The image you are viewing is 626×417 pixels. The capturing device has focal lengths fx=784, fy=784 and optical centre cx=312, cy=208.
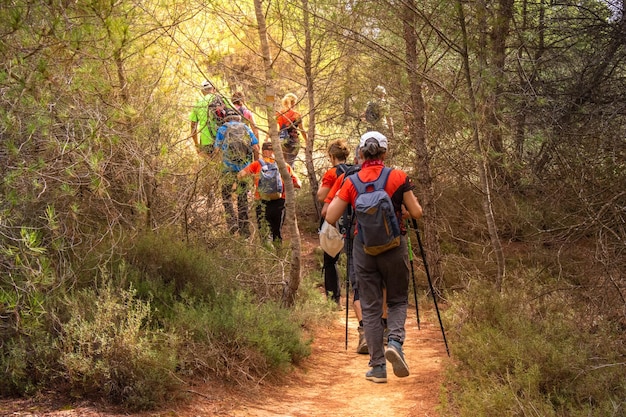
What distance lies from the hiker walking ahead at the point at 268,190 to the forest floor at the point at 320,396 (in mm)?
2469

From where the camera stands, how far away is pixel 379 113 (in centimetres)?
1241

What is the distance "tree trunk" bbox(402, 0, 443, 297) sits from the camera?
1038cm

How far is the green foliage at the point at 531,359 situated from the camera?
5719 mm

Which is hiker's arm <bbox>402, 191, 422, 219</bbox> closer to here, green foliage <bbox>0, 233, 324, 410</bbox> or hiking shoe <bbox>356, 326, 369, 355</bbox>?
green foliage <bbox>0, 233, 324, 410</bbox>

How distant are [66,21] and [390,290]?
140 inches

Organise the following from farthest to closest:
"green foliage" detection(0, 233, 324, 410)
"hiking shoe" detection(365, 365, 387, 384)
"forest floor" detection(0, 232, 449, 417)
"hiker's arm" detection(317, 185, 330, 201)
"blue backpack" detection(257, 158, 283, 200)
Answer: "blue backpack" detection(257, 158, 283, 200) → "hiker's arm" detection(317, 185, 330, 201) → "hiking shoe" detection(365, 365, 387, 384) → "green foliage" detection(0, 233, 324, 410) → "forest floor" detection(0, 232, 449, 417)

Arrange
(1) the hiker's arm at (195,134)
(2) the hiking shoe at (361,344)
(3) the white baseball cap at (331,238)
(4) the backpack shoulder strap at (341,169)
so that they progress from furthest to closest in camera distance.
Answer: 1. (1) the hiker's arm at (195,134)
2. (2) the hiking shoe at (361,344)
3. (4) the backpack shoulder strap at (341,169)
4. (3) the white baseball cap at (331,238)

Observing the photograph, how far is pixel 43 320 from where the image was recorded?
6.45 meters

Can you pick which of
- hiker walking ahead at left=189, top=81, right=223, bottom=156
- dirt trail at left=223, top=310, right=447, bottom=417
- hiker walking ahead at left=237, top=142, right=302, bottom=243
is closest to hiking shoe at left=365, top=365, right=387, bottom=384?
dirt trail at left=223, top=310, right=447, bottom=417

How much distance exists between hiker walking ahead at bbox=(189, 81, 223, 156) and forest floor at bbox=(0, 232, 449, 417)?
2.93 m

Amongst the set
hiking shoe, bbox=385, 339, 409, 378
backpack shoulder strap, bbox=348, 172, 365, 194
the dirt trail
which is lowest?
the dirt trail

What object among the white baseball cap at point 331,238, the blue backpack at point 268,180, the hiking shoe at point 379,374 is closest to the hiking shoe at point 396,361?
the hiking shoe at point 379,374

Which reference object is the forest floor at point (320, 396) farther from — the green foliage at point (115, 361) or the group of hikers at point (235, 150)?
the group of hikers at point (235, 150)

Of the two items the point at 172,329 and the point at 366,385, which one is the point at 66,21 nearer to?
the point at 172,329
